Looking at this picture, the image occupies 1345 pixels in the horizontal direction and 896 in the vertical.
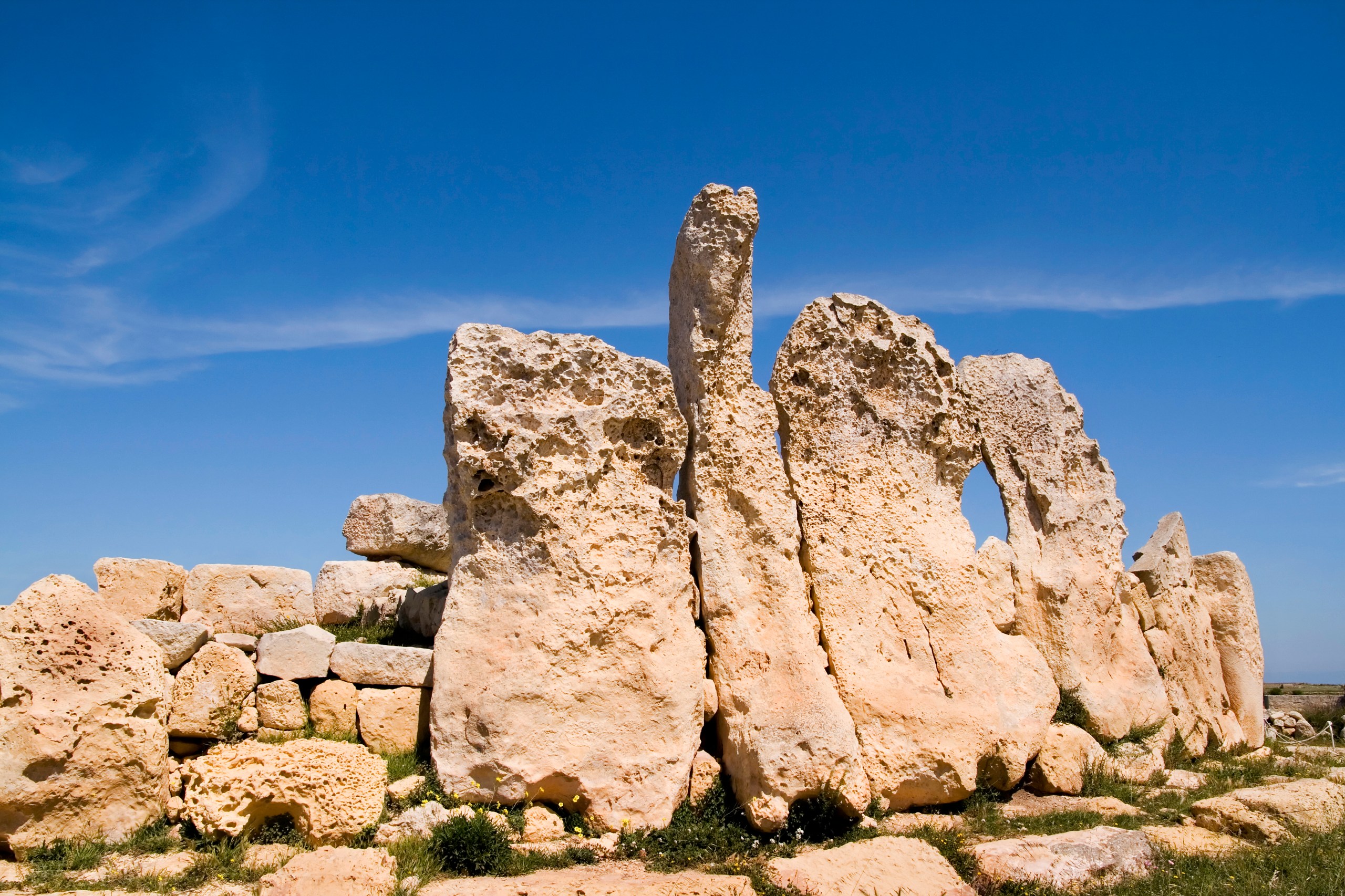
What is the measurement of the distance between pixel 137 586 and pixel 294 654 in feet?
4.95

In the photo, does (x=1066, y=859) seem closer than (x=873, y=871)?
No

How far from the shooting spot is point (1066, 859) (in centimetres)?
663

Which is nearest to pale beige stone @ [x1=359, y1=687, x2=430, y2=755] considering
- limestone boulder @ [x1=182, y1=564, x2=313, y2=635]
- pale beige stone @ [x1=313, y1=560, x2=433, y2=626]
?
pale beige stone @ [x1=313, y1=560, x2=433, y2=626]

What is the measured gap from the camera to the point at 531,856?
657 centimetres

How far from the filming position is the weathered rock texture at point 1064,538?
32.9 ft

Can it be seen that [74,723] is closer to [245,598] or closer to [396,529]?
[245,598]

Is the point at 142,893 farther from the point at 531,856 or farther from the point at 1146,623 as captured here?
the point at 1146,623

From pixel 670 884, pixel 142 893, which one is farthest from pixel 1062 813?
pixel 142 893

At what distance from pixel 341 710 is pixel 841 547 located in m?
4.28

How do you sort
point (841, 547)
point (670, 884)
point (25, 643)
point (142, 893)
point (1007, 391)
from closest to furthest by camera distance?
1. point (142, 893)
2. point (670, 884)
3. point (25, 643)
4. point (841, 547)
5. point (1007, 391)

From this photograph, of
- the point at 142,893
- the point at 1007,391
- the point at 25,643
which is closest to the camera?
the point at 142,893

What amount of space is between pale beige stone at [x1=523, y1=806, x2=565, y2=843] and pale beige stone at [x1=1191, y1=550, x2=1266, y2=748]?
891cm

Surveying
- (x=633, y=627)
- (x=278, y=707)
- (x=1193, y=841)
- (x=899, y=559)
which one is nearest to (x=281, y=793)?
(x=278, y=707)

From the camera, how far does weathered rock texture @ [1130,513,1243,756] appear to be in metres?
11.0
